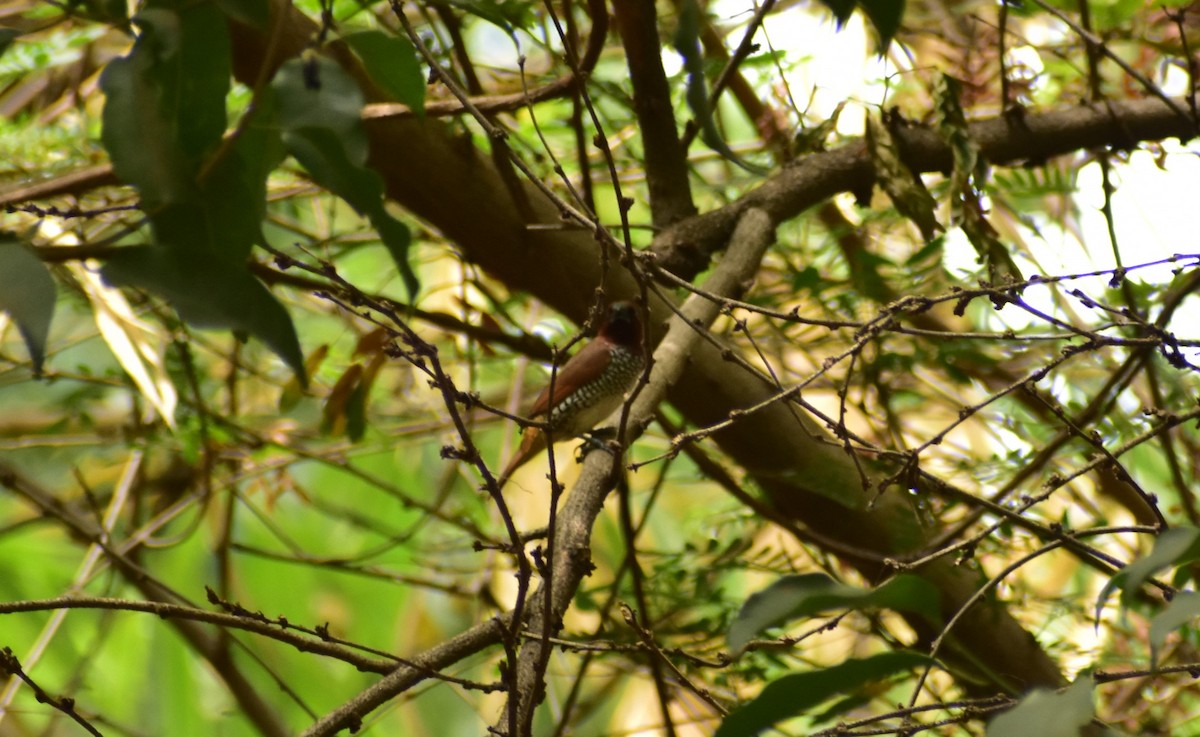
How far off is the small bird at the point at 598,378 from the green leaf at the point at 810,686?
200 centimetres

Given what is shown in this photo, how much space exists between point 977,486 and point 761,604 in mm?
2040

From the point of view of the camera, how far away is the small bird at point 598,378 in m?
3.05

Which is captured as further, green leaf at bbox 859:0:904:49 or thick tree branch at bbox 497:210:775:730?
thick tree branch at bbox 497:210:775:730

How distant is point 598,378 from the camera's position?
309cm

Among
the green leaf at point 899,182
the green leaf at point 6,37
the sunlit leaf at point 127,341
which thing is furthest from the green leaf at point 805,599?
the sunlit leaf at point 127,341

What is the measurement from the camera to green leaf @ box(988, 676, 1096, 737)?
81 centimetres

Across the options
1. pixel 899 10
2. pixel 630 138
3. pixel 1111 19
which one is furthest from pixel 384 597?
pixel 899 10

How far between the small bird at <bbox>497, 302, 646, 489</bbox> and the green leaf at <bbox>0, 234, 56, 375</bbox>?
6.35 feet

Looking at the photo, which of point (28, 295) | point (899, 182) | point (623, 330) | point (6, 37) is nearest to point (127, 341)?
point (6, 37)

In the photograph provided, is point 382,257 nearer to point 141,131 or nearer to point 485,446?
point 485,446

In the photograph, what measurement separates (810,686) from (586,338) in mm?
1470

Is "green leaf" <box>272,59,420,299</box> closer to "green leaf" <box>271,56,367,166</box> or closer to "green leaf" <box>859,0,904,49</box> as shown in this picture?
"green leaf" <box>271,56,367,166</box>

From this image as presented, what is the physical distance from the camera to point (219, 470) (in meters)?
3.61

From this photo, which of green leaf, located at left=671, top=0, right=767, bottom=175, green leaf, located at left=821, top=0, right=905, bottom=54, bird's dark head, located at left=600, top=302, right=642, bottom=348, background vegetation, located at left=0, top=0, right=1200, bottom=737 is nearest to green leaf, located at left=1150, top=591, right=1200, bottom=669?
background vegetation, located at left=0, top=0, right=1200, bottom=737
